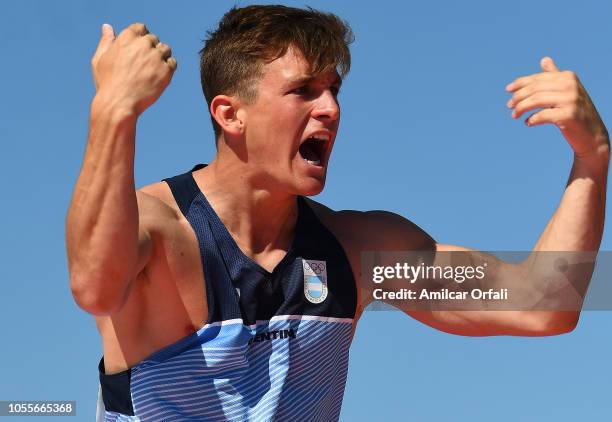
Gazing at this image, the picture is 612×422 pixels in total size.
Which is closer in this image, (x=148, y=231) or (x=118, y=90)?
(x=118, y=90)

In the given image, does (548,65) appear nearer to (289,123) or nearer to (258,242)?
(289,123)

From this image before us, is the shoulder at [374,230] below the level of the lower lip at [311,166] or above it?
below

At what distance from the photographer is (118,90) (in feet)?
21.0

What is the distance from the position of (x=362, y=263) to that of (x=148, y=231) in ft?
7.35

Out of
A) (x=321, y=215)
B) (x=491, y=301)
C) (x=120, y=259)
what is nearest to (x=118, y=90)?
(x=120, y=259)

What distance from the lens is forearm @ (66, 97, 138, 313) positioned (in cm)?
632

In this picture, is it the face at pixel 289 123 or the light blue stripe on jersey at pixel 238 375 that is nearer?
the light blue stripe on jersey at pixel 238 375

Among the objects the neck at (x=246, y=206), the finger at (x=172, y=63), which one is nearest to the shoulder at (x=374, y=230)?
the neck at (x=246, y=206)

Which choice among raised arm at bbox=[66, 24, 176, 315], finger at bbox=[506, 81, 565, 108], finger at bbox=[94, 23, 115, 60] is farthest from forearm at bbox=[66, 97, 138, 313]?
finger at bbox=[506, 81, 565, 108]

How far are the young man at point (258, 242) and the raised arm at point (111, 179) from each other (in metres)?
0.01

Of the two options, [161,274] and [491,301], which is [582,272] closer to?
[491,301]

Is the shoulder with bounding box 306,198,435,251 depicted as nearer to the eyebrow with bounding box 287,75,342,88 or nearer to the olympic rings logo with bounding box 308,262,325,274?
the olympic rings logo with bounding box 308,262,325,274

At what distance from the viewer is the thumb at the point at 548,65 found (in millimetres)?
7801

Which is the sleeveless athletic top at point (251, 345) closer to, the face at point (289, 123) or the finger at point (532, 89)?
the face at point (289, 123)
